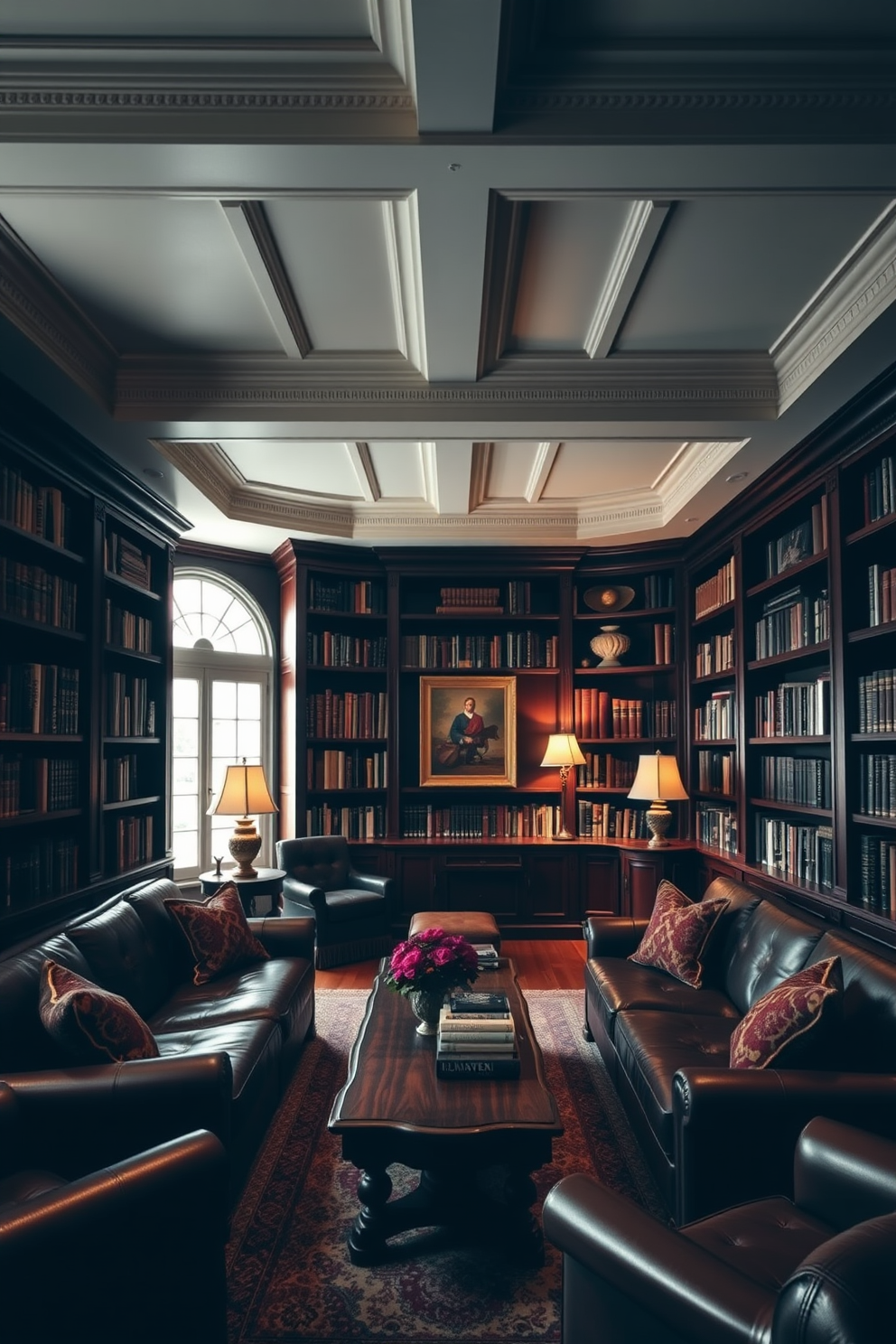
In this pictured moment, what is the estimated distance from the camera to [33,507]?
3.50 metres

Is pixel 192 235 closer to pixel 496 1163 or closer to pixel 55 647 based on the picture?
pixel 55 647

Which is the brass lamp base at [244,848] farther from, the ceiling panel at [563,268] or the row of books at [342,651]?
the ceiling panel at [563,268]

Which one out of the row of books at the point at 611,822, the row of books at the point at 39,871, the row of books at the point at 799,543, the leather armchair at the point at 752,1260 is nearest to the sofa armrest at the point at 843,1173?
the leather armchair at the point at 752,1260

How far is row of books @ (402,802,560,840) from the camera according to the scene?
6.41 meters

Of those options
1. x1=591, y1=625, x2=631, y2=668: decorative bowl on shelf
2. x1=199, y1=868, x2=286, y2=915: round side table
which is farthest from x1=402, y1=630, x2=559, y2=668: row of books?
x1=199, y1=868, x2=286, y2=915: round side table

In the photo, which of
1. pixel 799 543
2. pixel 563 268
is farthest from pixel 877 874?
pixel 563 268

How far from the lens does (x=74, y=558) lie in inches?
151

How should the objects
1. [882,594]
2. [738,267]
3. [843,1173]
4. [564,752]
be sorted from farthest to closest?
[564,752] → [882,594] → [738,267] → [843,1173]

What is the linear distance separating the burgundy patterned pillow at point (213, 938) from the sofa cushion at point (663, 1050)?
1652 mm

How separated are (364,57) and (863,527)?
2546mm

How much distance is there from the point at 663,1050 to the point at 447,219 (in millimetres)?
2712

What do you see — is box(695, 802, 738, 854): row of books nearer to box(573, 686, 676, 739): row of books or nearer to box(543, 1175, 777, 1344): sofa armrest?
box(573, 686, 676, 739): row of books

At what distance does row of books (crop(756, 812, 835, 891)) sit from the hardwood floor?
4.57 ft

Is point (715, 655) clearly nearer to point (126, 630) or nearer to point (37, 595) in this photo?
point (126, 630)
